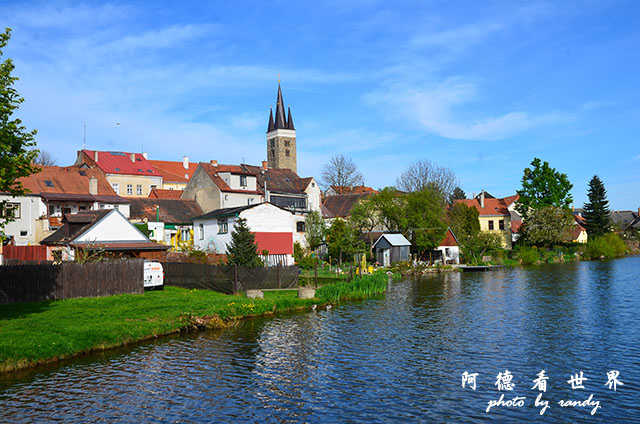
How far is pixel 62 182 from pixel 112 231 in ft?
87.7

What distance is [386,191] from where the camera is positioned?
7319cm

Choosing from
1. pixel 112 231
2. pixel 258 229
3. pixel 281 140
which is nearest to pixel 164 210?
pixel 258 229

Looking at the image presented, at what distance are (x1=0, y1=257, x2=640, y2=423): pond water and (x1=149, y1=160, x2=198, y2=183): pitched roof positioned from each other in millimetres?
74910

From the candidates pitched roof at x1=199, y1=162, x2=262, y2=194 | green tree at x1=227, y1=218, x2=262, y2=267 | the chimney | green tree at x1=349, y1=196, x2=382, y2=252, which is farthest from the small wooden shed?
the chimney

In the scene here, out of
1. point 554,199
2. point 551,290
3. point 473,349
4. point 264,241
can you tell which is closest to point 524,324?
point 473,349

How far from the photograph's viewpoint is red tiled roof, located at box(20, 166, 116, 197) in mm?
61869

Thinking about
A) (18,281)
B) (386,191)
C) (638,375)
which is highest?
(386,191)

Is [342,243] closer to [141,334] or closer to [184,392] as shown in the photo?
[141,334]

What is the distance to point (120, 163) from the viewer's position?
91.8m

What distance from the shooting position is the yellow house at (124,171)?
88125mm

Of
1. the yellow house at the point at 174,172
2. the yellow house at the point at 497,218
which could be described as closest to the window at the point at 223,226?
the yellow house at the point at 174,172

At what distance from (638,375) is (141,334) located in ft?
64.4

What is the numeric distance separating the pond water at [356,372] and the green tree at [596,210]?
74381 millimetres

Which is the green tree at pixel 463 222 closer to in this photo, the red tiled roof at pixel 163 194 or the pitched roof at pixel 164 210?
the pitched roof at pixel 164 210
